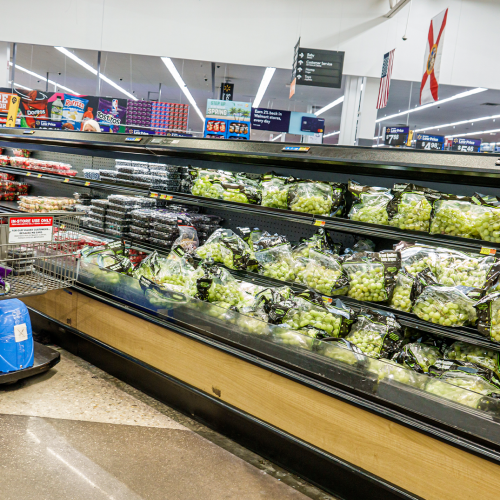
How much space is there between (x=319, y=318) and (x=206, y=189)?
1421 mm

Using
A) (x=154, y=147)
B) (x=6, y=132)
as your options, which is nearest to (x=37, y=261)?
A: (x=154, y=147)

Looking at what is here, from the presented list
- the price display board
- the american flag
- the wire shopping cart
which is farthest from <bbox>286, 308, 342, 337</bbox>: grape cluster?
the price display board

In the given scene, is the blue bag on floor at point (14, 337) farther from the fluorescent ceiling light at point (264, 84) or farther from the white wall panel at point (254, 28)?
the fluorescent ceiling light at point (264, 84)

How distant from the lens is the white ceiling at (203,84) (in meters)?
10.7

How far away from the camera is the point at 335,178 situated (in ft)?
10.4

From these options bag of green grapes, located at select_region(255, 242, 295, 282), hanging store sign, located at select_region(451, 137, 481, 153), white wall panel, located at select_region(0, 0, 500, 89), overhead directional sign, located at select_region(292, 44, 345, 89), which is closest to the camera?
bag of green grapes, located at select_region(255, 242, 295, 282)

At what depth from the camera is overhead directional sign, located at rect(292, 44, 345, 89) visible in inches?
280

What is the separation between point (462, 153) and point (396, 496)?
159 cm

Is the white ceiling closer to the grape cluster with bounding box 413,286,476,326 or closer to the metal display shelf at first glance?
the metal display shelf

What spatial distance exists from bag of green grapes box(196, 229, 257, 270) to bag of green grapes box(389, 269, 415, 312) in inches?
38.8

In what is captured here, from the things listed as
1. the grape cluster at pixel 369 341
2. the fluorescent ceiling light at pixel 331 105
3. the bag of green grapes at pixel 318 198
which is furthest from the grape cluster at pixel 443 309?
the fluorescent ceiling light at pixel 331 105

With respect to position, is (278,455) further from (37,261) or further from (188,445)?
(37,261)

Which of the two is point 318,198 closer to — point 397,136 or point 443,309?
point 443,309

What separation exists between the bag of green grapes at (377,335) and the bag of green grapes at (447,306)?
16 centimetres
